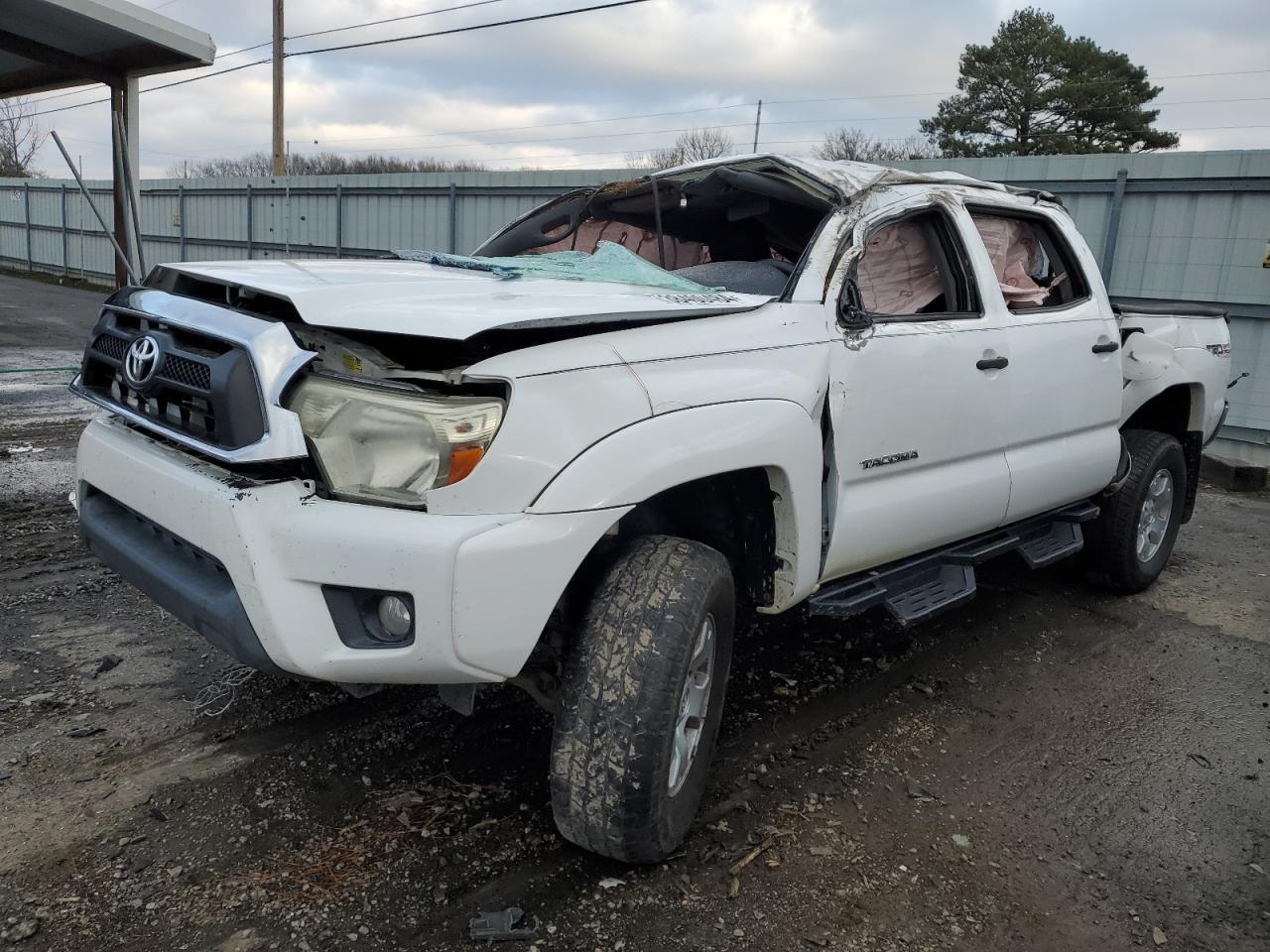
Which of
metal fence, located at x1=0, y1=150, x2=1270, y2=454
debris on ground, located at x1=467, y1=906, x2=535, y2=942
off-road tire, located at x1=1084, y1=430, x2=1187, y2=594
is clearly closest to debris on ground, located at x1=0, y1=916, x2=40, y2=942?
debris on ground, located at x1=467, y1=906, x2=535, y2=942

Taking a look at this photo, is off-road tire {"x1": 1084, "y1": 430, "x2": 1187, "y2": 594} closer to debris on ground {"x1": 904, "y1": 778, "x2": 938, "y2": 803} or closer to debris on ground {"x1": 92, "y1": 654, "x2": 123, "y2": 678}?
debris on ground {"x1": 904, "y1": 778, "x2": 938, "y2": 803}

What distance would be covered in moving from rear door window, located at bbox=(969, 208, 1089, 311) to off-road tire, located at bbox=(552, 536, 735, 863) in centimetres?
233

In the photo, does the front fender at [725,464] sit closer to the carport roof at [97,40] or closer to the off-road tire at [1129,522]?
the off-road tire at [1129,522]

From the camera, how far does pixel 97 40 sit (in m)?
7.65

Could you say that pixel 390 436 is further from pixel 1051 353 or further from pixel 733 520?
pixel 1051 353

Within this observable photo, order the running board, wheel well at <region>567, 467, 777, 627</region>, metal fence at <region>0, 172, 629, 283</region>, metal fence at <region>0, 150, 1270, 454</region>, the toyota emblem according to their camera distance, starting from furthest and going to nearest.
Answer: metal fence at <region>0, 172, 629, 283</region>, metal fence at <region>0, 150, 1270, 454</region>, the running board, wheel well at <region>567, 467, 777, 627</region>, the toyota emblem

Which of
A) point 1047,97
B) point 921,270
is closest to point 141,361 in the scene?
point 921,270

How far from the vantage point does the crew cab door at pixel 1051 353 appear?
3.99 m

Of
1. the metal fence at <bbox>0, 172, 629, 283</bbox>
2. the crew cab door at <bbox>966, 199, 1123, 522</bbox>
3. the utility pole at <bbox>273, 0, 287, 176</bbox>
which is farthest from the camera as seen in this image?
the utility pole at <bbox>273, 0, 287, 176</bbox>

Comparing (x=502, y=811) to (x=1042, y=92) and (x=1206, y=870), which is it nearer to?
(x=1206, y=870)

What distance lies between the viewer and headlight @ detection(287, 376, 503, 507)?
2.24 m

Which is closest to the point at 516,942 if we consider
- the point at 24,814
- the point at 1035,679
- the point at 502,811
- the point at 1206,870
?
the point at 502,811

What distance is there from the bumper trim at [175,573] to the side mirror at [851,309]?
6.39 ft

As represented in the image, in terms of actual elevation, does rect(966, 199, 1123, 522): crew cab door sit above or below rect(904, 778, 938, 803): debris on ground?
above
